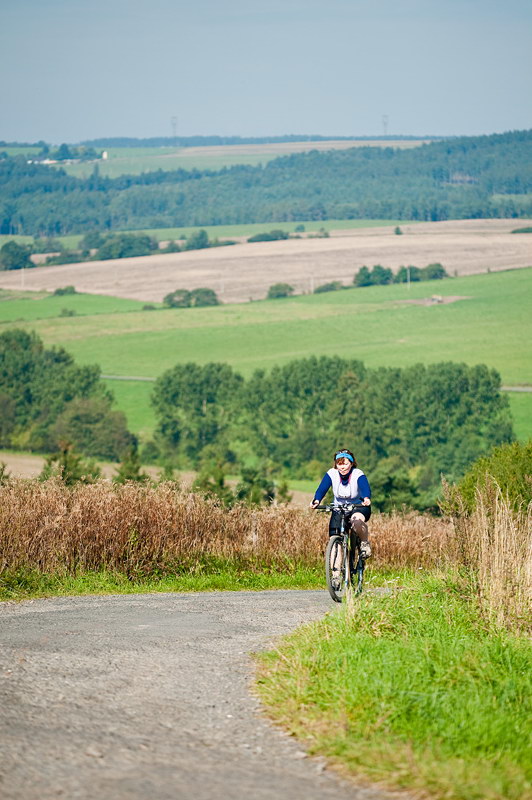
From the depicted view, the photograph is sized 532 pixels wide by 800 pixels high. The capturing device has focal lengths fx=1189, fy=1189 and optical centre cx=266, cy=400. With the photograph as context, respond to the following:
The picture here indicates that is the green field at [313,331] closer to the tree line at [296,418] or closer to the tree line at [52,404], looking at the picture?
the tree line at [52,404]

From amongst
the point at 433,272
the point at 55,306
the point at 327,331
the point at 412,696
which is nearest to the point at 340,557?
the point at 412,696

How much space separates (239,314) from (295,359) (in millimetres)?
27061

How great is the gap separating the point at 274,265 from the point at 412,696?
176 metres

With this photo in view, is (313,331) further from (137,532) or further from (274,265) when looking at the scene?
(137,532)

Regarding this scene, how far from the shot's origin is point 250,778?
614 cm

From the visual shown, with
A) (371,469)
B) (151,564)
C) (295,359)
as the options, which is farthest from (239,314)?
(151,564)

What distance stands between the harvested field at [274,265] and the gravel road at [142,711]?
6216 inches

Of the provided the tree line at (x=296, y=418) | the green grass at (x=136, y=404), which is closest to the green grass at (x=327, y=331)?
the green grass at (x=136, y=404)

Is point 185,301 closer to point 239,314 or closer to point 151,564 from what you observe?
point 239,314

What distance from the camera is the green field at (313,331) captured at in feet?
447

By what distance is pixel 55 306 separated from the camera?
164250 mm

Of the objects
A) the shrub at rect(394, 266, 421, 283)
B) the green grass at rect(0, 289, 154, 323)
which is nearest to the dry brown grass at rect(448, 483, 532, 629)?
the green grass at rect(0, 289, 154, 323)

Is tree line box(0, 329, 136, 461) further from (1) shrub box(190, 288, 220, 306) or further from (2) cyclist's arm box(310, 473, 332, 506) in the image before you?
(2) cyclist's arm box(310, 473, 332, 506)

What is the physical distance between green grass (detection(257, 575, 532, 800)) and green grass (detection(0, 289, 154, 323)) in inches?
5977
